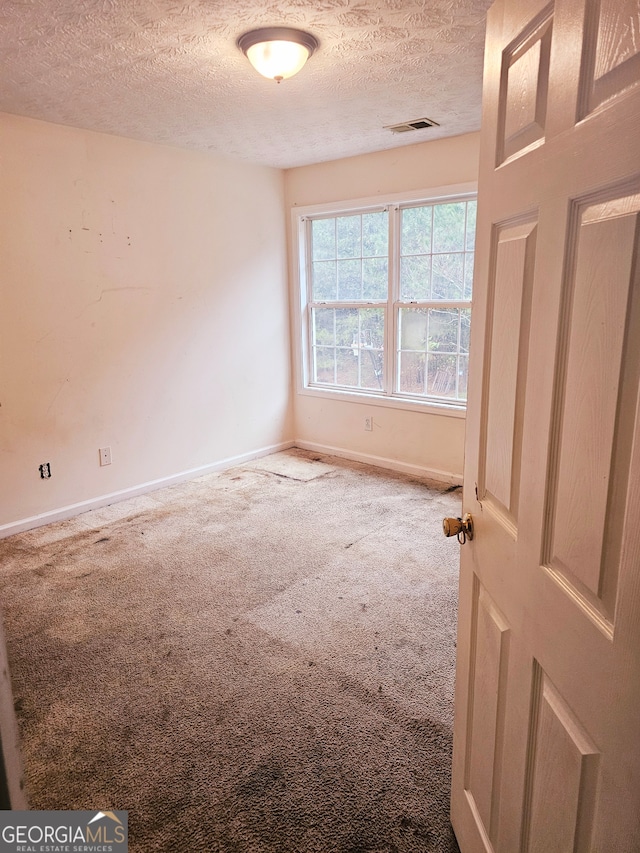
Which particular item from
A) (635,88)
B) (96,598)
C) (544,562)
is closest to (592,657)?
(544,562)

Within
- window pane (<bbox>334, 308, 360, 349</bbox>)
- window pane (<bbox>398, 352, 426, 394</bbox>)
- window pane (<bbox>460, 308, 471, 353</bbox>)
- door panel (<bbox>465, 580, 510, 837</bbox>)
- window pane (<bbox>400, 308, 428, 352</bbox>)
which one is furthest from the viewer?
window pane (<bbox>334, 308, 360, 349</bbox>)

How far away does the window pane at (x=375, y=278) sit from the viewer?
14.3 ft

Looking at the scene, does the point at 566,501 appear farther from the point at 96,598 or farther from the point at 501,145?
the point at 96,598

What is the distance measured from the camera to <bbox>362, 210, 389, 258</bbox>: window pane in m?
4.27

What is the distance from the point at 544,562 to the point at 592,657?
18cm

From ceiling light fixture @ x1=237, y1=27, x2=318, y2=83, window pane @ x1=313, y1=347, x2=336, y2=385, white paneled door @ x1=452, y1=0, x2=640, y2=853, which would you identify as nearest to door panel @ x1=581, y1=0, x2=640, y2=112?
white paneled door @ x1=452, y1=0, x2=640, y2=853

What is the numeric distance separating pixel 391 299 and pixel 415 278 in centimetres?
25

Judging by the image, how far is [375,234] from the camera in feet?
14.2

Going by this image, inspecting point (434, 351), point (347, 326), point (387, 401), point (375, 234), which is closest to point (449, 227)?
point (375, 234)

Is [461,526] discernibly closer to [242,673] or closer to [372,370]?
[242,673]

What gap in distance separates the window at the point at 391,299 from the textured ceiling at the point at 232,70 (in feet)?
2.08

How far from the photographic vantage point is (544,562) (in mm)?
886

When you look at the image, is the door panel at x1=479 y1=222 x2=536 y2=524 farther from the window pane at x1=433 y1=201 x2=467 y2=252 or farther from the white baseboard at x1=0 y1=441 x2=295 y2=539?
the white baseboard at x1=0 y1=441 x2=295 y2=539

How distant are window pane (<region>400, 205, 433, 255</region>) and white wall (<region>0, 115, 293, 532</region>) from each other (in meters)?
1.21
